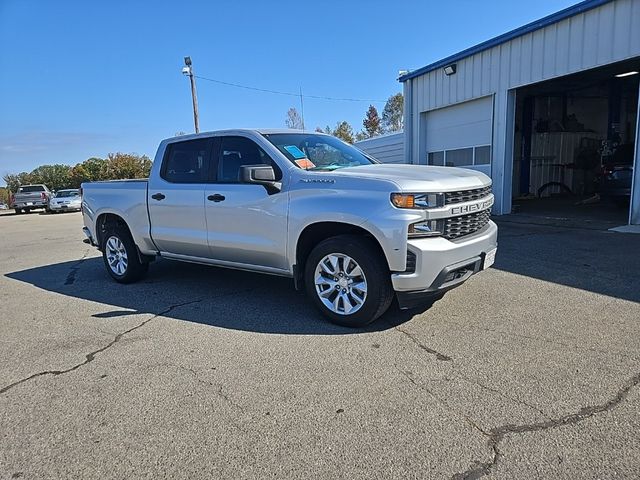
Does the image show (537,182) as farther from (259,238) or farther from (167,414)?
(167,414)

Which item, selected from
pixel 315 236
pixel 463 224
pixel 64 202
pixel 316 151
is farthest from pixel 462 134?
pixel 64 202

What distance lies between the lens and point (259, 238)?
15.8 feet

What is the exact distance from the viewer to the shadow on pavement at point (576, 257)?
5500 millimetres

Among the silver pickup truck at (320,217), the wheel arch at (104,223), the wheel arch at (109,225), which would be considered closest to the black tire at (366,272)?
the silver pickup truck at (320,217)

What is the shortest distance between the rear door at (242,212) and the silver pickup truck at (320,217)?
1 cm

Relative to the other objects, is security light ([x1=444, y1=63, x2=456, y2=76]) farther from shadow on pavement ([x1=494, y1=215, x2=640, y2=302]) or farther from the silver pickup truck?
the silver pickup truck

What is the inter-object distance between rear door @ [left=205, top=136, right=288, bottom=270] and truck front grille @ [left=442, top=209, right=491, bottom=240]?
159 centimetres

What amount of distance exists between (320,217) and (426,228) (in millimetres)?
994

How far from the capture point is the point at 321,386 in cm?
321

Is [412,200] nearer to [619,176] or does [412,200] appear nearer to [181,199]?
[181,199]

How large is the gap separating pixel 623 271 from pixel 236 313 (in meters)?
5.05

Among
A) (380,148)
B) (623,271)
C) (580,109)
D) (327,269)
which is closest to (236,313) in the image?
(327,269)

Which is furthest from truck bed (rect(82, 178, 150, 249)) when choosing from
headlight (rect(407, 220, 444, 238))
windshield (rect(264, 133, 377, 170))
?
headlight (rect(407, 220, 444, 238))

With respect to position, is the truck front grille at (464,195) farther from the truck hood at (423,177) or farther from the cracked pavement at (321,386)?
the cracked pavement at (321,386)
